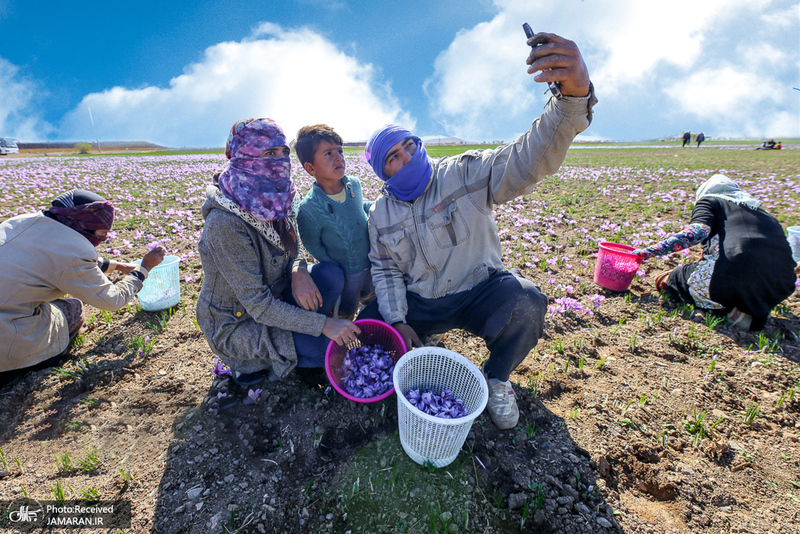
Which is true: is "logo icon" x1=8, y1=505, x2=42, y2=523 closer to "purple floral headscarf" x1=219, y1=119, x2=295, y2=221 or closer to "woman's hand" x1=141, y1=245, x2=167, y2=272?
"woman's hand" x1=141, y1=245, x2=167, y2=272

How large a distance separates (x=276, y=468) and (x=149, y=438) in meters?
1.00

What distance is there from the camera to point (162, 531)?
75.1 inches

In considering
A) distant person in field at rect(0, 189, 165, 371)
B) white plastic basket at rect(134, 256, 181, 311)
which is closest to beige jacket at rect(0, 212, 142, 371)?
distant person in field at rect(0, 189, 165, 371)

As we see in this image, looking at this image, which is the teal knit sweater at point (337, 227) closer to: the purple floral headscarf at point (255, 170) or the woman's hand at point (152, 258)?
the purple floral headscarf at point (255, 170)

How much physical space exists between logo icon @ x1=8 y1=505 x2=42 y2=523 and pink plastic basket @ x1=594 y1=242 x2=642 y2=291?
5274 millimetres

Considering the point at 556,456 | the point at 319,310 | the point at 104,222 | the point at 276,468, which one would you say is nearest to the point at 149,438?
the point at 276,468

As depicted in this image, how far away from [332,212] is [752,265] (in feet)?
12.8

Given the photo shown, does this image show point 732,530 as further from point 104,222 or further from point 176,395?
point 104,222

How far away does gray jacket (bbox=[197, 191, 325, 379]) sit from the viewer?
233cm

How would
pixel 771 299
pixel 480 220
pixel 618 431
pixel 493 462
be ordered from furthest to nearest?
1. pixel 771 299
2. pixel 480 220
3. pixel 618 431
4. pixel 493 462

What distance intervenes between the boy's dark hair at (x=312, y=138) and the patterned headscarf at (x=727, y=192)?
13.2 feet

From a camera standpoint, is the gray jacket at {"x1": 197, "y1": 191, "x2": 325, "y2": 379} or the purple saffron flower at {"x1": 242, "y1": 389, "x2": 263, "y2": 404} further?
the purple saffron flower at {"x1": 242, "y1": 389, "x2": 263, "y2": 404}

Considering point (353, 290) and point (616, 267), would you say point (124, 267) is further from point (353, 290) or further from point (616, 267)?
point (616, 267)

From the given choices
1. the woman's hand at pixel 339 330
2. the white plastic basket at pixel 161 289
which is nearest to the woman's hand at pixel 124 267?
the white plastic basket at pixel 161 289
